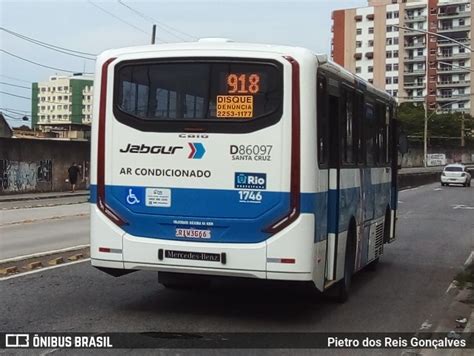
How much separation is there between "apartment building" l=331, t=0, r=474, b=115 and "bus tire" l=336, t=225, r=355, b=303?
129 metres

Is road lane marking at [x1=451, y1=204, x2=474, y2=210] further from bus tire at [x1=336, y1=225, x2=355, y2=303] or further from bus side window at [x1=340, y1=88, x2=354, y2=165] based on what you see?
bus side window at [x1=340, y1=88, x2=354, y2=165]

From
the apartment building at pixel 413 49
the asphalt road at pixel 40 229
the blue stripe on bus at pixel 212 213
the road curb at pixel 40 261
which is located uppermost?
the apartment building at pixel 413 49

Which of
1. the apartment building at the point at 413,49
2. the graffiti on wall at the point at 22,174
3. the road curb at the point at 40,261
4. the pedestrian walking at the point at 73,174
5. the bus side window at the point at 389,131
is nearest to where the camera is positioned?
the road curb at the point at 40,261

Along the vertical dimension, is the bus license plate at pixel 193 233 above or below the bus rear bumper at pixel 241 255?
above

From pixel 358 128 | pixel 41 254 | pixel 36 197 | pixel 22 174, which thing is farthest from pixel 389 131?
pixel 22 174

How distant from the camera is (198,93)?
25.5ft

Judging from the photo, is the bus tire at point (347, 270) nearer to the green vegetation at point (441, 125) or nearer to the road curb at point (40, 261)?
the road curb at point (40, 261)

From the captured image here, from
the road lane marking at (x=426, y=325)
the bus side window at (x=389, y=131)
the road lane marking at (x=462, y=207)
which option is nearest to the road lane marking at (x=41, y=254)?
the bus side window at (x=389, y=131)

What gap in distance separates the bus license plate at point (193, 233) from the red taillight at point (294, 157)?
2.08ft

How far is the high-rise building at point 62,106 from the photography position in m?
68.1

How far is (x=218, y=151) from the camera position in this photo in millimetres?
7613

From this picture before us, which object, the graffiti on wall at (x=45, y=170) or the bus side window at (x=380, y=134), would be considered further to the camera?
the graffiti on wall at (x=45, y=170)

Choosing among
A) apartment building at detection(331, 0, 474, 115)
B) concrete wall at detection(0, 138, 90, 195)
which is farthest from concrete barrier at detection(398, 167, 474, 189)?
apartment building at detection(331, 0, 474, 115)

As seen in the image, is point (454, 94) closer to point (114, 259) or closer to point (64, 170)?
point (64, 170)
